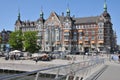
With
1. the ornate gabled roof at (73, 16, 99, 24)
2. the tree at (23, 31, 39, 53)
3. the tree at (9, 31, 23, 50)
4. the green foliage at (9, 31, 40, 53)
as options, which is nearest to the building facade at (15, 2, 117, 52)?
the ornate gabled roof at (73, 16, 99, 24)

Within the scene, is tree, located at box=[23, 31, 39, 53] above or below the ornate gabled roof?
below

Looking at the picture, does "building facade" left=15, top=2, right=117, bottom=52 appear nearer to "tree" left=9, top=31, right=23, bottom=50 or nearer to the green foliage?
the green foliage

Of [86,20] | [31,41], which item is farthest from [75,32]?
[31,41]

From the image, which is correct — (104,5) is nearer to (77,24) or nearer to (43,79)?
(77,24)

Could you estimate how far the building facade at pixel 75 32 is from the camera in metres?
118

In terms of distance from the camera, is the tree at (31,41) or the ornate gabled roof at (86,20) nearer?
the tree at (31,41)

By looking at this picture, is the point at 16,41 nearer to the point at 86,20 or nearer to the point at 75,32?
the point at 75,32

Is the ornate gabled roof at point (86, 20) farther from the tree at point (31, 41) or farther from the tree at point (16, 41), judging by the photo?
the tree at point (31, 41)

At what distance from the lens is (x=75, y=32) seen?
4980 inches

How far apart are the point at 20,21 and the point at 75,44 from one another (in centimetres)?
3640

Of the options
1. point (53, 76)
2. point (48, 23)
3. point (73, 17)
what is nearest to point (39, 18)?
point (48, 23)

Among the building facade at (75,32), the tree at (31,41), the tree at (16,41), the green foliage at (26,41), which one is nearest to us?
the tree at (31,41)

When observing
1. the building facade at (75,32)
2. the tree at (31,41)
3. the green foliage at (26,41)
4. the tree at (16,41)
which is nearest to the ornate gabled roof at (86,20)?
the building facade at (75,32)

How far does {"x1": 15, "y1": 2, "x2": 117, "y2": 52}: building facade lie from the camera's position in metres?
118
